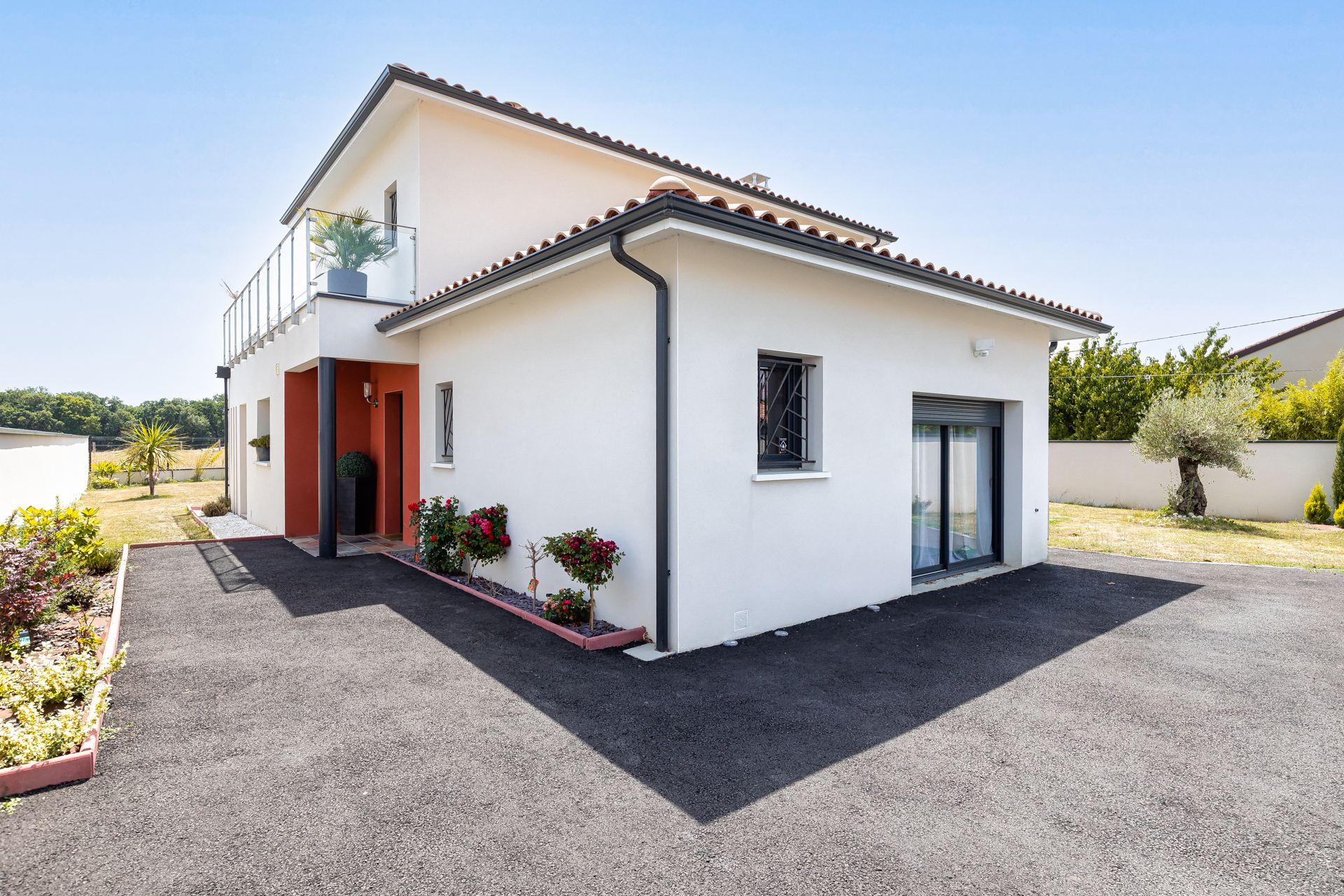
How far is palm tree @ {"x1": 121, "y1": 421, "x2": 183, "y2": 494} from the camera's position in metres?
21.2

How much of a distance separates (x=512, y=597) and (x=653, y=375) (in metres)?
3.43

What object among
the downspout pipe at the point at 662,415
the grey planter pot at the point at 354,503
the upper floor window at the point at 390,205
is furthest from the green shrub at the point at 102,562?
the downspout pipe at the point at 662,415

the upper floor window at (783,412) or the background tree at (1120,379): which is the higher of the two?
the background tree at (1120,379)

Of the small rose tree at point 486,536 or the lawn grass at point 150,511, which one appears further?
the lawn grass at point 150,511

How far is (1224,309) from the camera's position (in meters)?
26.4

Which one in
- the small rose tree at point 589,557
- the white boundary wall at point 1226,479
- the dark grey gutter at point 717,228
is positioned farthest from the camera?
the white boundary wall at point 1226,479

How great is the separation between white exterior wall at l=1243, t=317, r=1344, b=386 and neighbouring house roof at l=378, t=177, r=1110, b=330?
83.7 ft

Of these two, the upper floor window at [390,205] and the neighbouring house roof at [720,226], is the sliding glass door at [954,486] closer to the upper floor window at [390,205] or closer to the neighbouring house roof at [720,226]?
the neighbouring house roof at [720,226]

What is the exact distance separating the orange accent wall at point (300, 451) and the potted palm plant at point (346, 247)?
95.9 inches

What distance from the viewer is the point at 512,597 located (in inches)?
281

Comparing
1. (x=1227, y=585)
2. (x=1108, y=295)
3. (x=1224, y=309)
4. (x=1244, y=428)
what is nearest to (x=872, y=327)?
(x=1227, y=585)

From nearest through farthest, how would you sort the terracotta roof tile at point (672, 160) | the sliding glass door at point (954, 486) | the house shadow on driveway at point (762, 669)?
the house shadow on driveway at point (762, 669) < the sliding glass door at point (954, 486) < the terracotta roof tile at point (672, 160)

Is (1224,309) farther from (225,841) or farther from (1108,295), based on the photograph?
(225,841)

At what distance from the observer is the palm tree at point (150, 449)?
21234 mm
